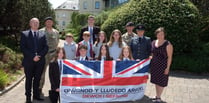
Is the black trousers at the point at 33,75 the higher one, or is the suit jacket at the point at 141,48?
the suit jacket at the point at 141,48

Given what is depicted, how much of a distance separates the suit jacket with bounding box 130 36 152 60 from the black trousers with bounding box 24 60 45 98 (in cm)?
233

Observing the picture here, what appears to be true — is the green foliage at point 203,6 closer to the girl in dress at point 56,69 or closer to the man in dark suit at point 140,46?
the man in dark suit at point 140,46

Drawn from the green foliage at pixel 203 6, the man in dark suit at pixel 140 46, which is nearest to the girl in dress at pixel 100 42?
the man in dark suit at pixel 140 46

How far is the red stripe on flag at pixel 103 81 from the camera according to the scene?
272 inches

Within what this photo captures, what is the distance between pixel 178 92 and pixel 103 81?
3.08 metres

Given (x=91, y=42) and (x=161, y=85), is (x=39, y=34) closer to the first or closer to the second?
(x=91, y=42)

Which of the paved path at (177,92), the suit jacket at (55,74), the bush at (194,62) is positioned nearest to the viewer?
the suit jacket at (55,74)

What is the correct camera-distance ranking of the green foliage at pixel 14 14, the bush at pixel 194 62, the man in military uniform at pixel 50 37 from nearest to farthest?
the man in military uniform at pixel 50 37 < the bush at pixel 194 62 < the green foliage at pixel 14 14

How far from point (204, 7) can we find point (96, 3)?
47.3m

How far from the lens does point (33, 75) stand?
7.56 m

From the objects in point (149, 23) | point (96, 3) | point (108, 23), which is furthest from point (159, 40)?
point (96, 3)

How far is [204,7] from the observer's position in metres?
16.6

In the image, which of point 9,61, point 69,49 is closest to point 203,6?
point 9,61

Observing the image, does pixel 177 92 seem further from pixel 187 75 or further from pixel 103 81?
pixel 187 75
